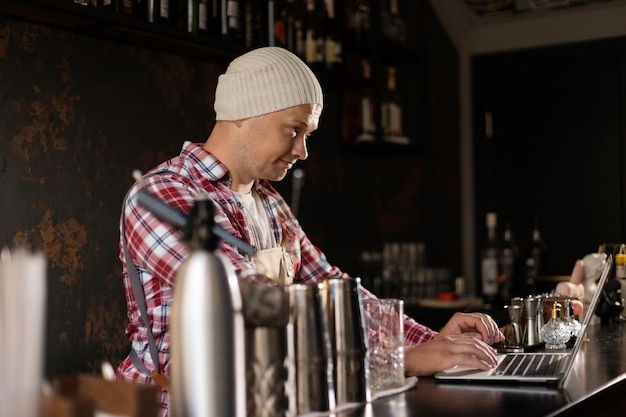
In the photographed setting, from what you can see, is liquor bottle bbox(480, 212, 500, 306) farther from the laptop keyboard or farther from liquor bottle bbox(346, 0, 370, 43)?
the laptop keyboard

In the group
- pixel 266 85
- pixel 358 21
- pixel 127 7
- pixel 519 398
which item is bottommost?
pixel 519 398

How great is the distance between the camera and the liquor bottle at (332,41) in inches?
154

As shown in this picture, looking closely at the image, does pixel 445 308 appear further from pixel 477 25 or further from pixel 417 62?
pixel 477 25

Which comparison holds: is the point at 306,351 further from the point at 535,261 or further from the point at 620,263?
the point at 535,261

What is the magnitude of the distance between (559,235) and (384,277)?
47.2 inches

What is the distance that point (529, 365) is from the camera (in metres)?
1.79

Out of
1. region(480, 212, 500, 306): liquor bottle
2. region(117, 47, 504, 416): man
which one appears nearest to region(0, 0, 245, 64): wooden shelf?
region(117, 47, 504, 416): man

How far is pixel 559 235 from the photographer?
4.94 meters

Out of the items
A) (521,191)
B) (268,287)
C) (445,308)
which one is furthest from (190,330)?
(521,191)

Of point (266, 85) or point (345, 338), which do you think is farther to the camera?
point (266, 85)

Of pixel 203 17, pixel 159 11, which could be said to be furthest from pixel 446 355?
pixel 203 17

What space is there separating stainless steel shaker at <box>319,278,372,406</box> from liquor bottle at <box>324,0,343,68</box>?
103 inches

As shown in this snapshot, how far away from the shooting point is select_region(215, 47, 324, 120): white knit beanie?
2.10m

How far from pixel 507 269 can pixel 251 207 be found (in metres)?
2.70
